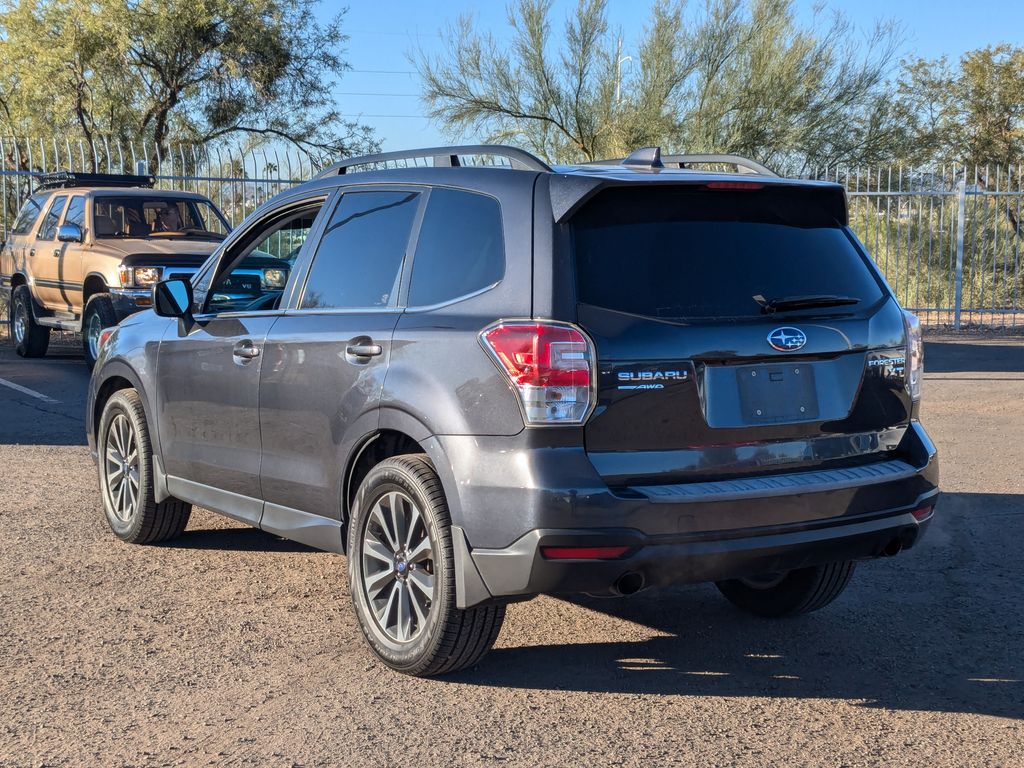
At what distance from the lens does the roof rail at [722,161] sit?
5066 millimetres

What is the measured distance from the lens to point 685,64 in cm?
2494

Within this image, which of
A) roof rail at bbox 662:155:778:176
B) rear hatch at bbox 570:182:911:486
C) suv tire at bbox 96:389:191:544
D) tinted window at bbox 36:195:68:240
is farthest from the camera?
tinted window at bbox 36:195:68:240

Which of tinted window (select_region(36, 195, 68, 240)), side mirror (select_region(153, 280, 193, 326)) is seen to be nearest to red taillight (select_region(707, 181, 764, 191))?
side mirror (select_region(153, 280, 193, 326))

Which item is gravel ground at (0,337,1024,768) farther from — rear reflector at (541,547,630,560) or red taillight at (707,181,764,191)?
red taillight at (707,181,764,191)

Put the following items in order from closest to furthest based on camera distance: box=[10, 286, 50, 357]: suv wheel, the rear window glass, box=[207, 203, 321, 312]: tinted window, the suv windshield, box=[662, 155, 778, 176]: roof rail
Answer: the rear window glass, box=[662, 155, 778, 176]: roof rail, box=[207, 203, 321, 312]: tinted window, the suv windshield, box=[10, 286, 50, 357]: suv wheel

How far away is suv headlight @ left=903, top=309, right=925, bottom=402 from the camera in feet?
15.6

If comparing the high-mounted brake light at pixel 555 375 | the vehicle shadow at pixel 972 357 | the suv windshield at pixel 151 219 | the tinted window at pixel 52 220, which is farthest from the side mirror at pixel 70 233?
the high-mounted brake light at pixel 555 375

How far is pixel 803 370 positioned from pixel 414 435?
1.37 metres

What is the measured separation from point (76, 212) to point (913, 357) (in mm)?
11890

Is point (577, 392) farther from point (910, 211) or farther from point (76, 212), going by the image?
point (910, 211)

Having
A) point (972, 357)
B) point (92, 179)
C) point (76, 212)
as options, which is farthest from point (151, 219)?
point (972, 357)

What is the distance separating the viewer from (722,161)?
516 cm

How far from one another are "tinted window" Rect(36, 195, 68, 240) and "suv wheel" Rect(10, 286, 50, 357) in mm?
843

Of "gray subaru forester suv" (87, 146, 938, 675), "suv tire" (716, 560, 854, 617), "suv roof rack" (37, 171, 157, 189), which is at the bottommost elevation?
"suv tire" (716, 560, 854, 617)
